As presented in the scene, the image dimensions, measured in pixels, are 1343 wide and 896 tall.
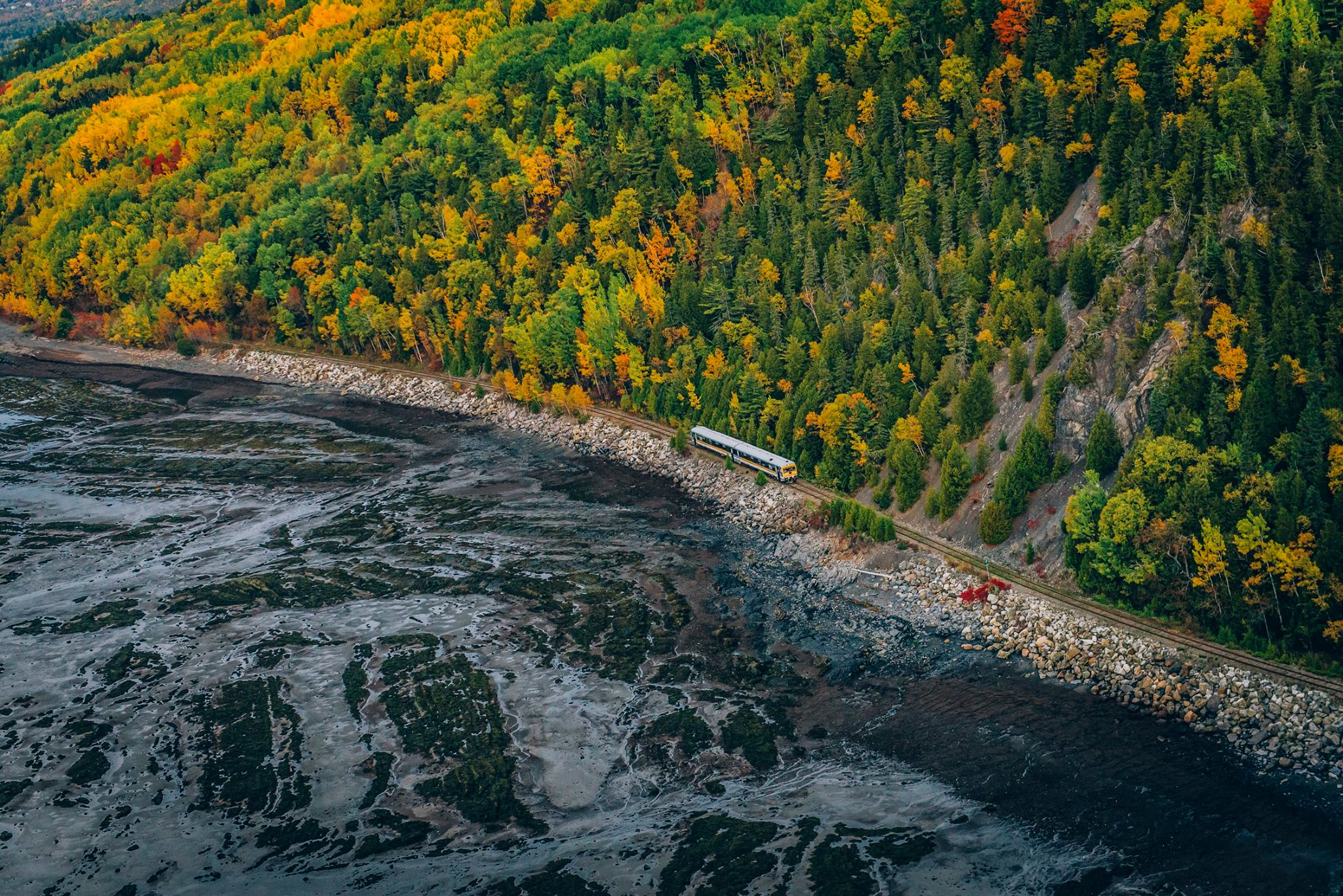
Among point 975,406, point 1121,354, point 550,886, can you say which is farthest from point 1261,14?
point 550,886

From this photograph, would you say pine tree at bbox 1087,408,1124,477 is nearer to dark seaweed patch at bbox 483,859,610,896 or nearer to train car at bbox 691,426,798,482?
train car at bbox 691,426,798,482

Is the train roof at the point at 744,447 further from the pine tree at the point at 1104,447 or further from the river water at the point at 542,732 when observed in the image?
the pine tree at the point at 1104,447

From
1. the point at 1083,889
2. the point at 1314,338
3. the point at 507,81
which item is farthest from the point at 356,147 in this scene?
the point at 1083,889

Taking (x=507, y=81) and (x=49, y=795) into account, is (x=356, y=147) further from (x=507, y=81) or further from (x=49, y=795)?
(x=49, y=795)

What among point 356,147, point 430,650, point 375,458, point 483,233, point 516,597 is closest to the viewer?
point 430,650

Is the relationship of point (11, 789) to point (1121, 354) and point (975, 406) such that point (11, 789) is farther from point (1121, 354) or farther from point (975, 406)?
point (1121, 354)

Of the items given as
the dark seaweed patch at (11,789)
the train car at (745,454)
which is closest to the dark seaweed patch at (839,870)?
the train car at (745,454)
